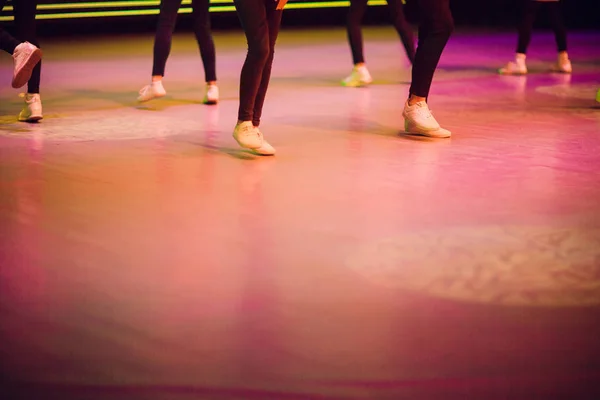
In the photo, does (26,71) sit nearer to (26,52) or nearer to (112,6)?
(26,52)

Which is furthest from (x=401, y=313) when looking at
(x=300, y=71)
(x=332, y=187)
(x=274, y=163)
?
(x=300, y=71)

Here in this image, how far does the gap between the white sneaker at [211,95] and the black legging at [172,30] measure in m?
0.09

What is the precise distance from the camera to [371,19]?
13.1 m

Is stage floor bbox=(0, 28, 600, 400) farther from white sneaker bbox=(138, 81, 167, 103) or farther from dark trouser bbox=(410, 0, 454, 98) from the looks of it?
dark trouser bbox=(410, 0, 454, 98)

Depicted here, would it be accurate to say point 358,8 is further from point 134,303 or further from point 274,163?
point 134,303

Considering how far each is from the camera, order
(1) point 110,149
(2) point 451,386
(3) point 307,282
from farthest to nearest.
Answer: (1) point 110,149 → (3) point 307,282 → (2) point 451,386

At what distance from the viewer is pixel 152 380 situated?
2064 mm

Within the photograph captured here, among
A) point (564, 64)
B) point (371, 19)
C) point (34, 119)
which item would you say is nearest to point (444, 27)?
point (34, 119)

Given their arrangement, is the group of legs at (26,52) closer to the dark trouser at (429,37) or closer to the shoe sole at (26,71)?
the shoe sole at (26,71)

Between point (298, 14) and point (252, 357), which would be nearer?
point (252, 357)

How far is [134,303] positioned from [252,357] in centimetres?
51

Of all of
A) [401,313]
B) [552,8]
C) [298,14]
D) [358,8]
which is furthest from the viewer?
[298,14]

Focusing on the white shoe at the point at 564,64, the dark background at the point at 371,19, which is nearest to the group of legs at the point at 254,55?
the white shoe at the point at 564,64

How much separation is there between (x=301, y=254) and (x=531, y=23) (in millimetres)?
5068
